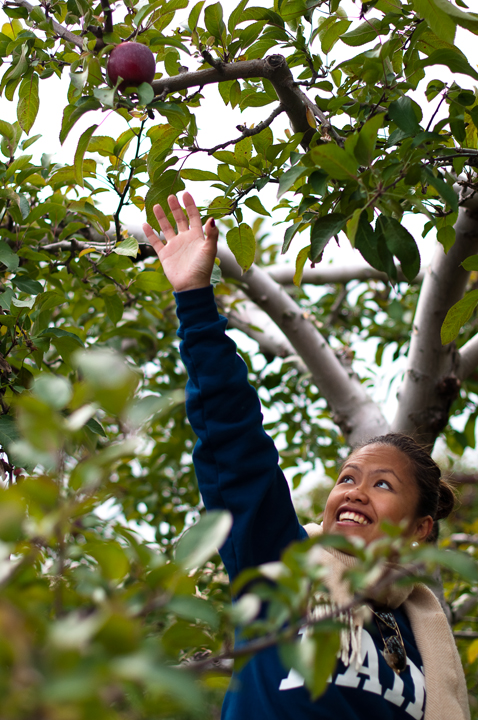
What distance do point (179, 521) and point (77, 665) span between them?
102 inches

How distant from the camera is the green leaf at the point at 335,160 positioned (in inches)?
31.2

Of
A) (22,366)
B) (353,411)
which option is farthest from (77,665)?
(353,411)

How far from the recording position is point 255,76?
1.04 metres

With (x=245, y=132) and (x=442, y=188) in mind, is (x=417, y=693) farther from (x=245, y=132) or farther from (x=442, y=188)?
(x=245, y=132)

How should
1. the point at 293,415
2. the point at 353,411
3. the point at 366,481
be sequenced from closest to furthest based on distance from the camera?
1. the point at 366,481
2. the point at 353,411
3. the point at 293,415

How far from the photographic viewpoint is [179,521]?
281 centimetres

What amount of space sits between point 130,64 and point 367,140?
0.35m

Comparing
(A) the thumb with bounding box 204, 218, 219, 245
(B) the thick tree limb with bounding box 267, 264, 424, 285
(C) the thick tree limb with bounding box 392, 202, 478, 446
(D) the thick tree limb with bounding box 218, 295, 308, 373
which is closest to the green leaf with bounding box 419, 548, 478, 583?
(A) the thumb with bounding box 204, 218, 219, 245

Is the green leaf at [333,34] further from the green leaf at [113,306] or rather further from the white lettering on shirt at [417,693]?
the white lettering on shirt at [417,693]

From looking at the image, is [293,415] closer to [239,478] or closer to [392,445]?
[392,445]

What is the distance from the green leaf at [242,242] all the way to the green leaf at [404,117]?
1.12 ft

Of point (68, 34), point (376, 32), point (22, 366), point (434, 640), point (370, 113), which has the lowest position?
point (434, 640)

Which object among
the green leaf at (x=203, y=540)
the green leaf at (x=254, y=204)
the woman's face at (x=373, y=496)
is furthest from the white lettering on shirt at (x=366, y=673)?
the green leaf at (x=254, y=204)

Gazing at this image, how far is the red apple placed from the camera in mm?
890
